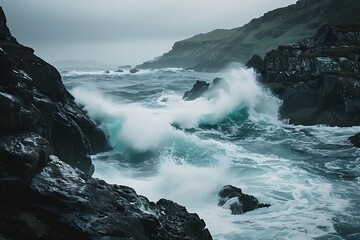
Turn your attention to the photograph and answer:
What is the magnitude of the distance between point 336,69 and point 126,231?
2564 centimetres

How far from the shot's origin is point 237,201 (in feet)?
41.2

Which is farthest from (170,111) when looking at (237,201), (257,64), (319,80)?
(237,201)

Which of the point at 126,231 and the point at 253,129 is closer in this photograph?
the point at 126,231

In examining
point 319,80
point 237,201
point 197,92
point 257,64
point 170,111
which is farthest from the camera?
point 197,92

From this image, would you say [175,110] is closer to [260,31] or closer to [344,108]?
[344,108]

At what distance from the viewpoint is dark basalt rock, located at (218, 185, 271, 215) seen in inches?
→ 484

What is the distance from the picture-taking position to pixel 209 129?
28.1 meters

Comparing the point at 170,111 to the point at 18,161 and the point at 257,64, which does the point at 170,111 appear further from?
the point at 18,161

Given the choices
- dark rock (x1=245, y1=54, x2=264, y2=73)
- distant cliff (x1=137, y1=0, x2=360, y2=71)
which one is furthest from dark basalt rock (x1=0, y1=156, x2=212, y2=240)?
distant cliff (x1=137, y1=0, x2=360, y2=71)

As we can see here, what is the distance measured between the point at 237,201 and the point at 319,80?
17.8 meters

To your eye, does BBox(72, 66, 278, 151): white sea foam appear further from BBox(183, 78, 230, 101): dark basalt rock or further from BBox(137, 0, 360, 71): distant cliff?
BBox(137, 0, 360, 71): distant cliff

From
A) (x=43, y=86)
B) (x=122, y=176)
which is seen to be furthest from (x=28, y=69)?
(x=122, y=176)

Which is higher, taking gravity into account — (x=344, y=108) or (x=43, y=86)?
(x=43, y=86)

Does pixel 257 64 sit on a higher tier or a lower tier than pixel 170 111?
higher
